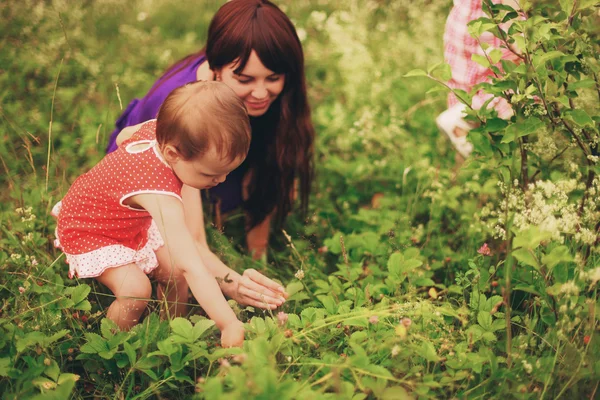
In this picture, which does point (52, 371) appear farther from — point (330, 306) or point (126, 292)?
point (330, 306)

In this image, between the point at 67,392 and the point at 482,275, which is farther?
the point at 482,275

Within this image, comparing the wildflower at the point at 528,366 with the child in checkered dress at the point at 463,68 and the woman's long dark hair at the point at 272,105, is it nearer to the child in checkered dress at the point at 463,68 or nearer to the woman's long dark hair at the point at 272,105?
the child in checkered dress at the point at 463,68

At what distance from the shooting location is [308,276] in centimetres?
240

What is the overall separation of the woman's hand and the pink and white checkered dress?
130 centimetres

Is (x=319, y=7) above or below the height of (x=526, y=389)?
above

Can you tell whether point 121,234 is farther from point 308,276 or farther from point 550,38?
point 550,38

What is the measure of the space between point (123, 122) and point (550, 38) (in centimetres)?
206

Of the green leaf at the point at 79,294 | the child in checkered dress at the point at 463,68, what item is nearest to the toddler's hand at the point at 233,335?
the green leaf at the point at 79,294

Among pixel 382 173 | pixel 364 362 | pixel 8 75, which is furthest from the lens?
pixel 8 75

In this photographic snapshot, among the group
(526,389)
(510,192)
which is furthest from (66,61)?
(526,389)

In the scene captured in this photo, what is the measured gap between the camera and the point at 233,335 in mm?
1811

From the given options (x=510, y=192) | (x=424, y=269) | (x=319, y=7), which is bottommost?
(x=424, y=269)

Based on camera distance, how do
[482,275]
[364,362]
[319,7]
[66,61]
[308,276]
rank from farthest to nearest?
[319,7] → [66,61] → [308,276] → [482,275] → [364,362]

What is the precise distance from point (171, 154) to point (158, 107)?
0.78 metres
